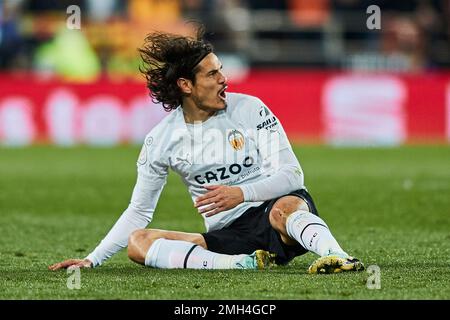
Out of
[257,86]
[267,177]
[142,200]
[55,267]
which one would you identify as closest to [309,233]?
[267,177]

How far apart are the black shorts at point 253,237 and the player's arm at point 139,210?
1.45ft

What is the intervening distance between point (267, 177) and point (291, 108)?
47.4 feet

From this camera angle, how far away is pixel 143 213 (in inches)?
277

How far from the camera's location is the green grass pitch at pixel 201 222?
6.12m

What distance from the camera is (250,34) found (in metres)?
22.8

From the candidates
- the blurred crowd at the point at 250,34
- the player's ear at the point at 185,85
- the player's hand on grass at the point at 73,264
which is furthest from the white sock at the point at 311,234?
the blurred crowd at the point at 250,34

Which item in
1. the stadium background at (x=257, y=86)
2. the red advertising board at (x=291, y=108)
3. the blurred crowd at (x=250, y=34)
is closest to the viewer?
the stadium background at (x=257, y=86)

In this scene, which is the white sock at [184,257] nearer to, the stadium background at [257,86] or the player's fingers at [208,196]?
the player's fingers at [208,196]

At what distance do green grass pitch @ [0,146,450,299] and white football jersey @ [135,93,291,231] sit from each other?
1.94ft
